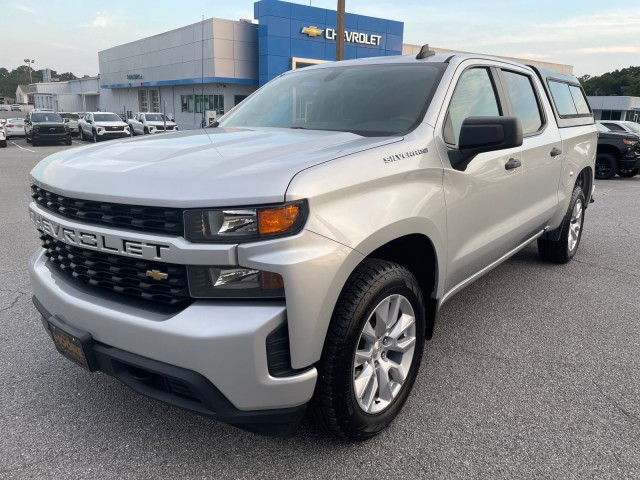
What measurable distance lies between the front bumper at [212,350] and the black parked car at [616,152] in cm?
1439

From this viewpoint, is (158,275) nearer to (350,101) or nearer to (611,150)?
(350,101)

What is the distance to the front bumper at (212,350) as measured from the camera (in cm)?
185

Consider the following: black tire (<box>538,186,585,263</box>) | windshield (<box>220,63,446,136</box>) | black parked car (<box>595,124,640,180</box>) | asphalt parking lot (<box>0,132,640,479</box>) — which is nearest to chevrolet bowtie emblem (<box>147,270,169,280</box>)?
asphalt parking lot (<box>0,132,640,479</box>)

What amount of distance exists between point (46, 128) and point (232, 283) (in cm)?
2645

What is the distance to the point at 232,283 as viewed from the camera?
1926 millimetres

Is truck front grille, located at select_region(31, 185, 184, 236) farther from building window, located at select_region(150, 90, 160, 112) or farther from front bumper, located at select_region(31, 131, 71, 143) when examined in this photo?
building window, located at select_region(150, 90, 160, 112)

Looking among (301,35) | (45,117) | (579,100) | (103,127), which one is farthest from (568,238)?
(301,35)

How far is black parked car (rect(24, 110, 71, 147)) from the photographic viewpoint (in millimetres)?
24344

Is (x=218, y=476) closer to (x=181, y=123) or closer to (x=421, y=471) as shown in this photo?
(x=421, y=471)

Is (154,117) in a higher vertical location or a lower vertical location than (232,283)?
higher

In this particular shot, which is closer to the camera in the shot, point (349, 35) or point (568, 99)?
point (568, 99)

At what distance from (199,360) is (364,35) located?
1424 inches

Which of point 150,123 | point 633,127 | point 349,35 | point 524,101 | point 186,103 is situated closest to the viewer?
point 524,101

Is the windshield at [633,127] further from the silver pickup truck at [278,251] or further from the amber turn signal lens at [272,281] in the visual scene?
the amber turn signal lens at [272,281]
